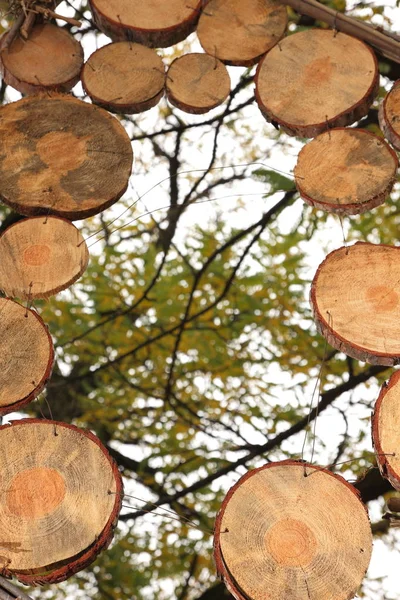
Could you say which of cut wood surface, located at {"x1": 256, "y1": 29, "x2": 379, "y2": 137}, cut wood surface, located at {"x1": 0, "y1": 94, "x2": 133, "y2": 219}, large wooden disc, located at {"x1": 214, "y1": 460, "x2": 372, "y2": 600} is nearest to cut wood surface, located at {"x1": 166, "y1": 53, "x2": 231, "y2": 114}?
cut wood surface, located at {"x1": 256, "y1": 29, "x2": 379, "y2": 137}

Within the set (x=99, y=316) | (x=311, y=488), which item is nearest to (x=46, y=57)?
(x=99, y=316)

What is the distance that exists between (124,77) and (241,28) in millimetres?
675

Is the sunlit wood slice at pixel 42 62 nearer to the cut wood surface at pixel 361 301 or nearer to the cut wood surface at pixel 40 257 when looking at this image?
the cut wood surface at pixel 40 257

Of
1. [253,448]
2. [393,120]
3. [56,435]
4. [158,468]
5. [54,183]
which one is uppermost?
[393,120]

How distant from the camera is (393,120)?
3.96 metres

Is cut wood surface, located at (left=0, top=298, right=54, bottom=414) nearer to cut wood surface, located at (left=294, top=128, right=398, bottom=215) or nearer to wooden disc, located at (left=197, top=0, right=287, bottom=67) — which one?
cut wood surface, located at (left=294, top=128, right=398, bottom=215)

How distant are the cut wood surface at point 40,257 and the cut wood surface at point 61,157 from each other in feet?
0.49

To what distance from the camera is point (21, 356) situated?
3404 millimetres

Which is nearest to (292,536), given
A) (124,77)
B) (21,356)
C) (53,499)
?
(53,499)

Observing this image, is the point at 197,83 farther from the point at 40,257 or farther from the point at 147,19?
the point at 40,257

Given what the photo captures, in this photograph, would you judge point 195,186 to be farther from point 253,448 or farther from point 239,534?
point 239,534

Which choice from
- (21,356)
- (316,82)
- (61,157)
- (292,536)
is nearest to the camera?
(292,536)

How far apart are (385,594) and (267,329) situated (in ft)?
5.35

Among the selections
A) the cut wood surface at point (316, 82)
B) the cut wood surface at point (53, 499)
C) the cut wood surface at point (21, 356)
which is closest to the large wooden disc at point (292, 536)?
the cut wood surface at point (53, 499)
